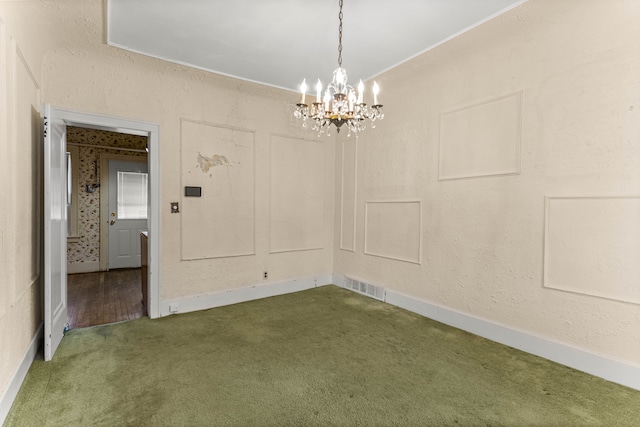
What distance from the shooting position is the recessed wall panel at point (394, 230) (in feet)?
13.0

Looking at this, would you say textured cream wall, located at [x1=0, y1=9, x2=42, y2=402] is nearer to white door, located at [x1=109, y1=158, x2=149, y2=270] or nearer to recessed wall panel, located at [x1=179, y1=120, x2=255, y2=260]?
recessed wall panel, located at [x1=179, y1=120, x2=255, y2=260]

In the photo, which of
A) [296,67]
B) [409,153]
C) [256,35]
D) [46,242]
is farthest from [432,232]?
[46,242]

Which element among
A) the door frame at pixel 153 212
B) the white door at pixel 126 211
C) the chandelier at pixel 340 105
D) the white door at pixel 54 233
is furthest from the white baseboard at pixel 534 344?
the white door at pixel 126 211

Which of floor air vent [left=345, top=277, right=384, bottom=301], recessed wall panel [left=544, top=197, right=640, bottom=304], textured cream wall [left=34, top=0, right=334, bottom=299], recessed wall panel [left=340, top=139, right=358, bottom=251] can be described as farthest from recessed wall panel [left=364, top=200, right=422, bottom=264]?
recessed wall panel [left=544, top=197, right=640, bottom=304]

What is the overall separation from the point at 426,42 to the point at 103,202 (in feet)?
21.4

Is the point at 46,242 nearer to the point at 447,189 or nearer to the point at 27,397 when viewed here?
the point at 27,397

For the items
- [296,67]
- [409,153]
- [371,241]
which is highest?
[296,67]

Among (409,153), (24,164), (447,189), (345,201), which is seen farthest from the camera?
(345,201)

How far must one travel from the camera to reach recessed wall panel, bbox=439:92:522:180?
9.91ft

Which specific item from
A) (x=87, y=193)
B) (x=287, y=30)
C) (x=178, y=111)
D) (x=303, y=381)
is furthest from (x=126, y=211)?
(x=303, y=381)

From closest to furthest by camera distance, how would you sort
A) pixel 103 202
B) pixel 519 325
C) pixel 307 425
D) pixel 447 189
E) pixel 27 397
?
1. pixel 307 425
2. pixel 27 397
3. pixel 519 325
4. pixel 447 189
5. pixel 103 202

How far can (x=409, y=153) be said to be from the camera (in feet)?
13.2

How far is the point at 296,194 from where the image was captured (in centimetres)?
490

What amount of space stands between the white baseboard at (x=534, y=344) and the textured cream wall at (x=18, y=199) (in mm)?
3655
